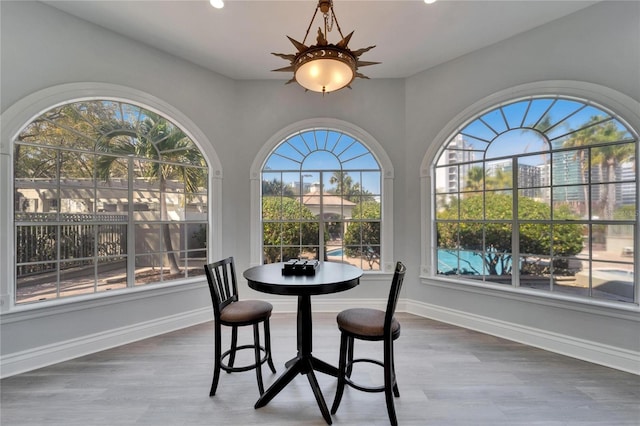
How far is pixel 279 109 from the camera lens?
153 inches

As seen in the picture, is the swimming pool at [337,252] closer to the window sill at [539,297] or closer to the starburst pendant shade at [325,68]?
the window sill at [539,297]

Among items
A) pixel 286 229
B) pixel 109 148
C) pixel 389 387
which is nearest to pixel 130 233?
pixel 109 148

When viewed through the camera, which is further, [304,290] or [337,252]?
[337,252]

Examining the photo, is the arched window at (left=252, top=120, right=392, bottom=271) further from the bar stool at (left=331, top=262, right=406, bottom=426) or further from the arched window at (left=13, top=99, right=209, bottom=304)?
the bar stool at (left=331, top=262, right=406, bottom=426)

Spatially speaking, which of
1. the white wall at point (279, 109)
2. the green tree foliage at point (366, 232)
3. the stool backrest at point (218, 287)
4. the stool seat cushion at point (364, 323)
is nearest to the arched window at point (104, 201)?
the white wall at point (279, 109)

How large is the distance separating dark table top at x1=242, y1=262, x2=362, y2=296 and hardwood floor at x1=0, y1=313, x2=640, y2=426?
2.77 ft

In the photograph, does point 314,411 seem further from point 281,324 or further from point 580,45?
point 580,45

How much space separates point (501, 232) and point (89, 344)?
4.57 m

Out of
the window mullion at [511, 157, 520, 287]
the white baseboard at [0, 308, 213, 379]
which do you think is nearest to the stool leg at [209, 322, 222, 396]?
the white baseboard at [0, 308, 213, 379]

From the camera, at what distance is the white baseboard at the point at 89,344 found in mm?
2377

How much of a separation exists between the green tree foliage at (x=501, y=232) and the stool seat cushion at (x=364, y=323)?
2036 millimetres

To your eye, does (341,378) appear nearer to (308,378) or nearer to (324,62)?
(308,378)

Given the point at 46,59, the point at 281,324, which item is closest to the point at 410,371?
the point at 281,324

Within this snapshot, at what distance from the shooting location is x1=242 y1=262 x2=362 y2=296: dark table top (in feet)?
6.09
